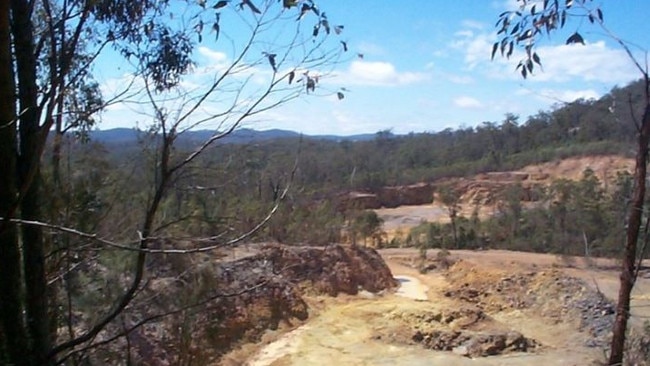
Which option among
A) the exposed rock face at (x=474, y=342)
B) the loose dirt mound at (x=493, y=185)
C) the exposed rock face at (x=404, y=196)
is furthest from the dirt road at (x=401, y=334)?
the exposed rock face at (x=404, y=196)

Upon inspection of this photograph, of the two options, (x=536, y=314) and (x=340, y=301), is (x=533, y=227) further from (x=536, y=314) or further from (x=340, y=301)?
(x=340, y=301)

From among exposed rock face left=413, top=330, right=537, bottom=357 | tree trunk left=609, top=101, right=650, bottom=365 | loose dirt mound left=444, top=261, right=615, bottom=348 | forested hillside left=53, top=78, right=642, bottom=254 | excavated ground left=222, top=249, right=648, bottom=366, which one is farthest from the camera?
loose dirt mound left=444, top=261, right=615, bottom=348

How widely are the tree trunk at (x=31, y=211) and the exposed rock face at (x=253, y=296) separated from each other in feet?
9.07

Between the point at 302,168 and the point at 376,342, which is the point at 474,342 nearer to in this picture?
the point at 376,342

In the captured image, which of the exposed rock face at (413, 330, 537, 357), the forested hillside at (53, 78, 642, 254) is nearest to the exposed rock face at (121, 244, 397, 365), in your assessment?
the forested hillside at (53, 78, 642, 254)

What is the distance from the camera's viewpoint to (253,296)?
16.2m

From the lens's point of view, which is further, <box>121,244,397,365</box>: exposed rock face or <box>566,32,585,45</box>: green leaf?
<box>121,244,397,365</box>: exposed rock face

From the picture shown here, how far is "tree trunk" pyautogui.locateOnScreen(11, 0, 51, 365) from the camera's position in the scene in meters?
2.86

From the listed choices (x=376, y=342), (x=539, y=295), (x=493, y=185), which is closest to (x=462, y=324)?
(x=376, y=342)

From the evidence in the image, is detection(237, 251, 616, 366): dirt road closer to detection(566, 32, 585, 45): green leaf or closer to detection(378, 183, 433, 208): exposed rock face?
detection(566, 32, 585, 45): green leaf

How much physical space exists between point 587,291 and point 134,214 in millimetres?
16874

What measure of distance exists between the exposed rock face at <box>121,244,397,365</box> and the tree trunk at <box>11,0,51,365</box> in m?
2.77

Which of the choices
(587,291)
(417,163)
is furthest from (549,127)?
(587,291)

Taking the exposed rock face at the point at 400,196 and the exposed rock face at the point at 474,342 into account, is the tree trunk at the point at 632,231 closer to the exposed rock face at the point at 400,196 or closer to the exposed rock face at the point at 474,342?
the exposed rock face at the point at 474,342
